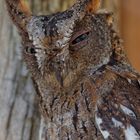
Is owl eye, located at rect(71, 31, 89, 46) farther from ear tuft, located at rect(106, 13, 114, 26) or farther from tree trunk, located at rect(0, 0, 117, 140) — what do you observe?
tree trunk, located at rect(0, 0, 117, 140)

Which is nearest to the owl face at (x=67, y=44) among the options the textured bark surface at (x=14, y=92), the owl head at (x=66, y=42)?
the owl head at (x=66, y=42)

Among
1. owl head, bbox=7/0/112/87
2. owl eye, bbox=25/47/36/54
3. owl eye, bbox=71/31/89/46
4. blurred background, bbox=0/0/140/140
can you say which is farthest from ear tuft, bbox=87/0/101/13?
blurred background, bbox=0/0/140/140

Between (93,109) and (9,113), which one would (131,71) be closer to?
(93,109)

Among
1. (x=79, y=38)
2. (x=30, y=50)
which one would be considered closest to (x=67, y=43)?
(x=79, y=38)

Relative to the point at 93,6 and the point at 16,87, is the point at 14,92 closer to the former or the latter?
the point at 16,87

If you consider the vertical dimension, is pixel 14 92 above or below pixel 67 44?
below

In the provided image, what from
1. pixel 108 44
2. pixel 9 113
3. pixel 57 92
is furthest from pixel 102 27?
pixel 9 113
